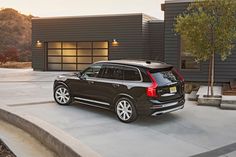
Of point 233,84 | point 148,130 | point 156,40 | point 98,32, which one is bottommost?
point 148,130

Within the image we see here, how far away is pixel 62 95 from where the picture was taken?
934cm

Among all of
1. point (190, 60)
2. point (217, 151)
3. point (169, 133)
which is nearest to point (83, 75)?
point (169, 133)

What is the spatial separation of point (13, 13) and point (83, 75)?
40.4 metres

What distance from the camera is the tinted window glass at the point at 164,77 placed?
23.8 ft

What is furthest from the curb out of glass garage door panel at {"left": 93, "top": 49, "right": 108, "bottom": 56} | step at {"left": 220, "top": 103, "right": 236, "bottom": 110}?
glass garage door panel at {"left": 93, "top": 49, "right": 108, "bottom": 56}

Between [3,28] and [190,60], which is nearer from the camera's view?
[190,60]

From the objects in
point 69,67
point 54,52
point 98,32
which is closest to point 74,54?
point 69,67

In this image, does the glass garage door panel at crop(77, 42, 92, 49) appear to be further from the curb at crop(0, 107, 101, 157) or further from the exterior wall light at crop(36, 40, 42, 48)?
the curb at crop(0, 107, 101, 157)

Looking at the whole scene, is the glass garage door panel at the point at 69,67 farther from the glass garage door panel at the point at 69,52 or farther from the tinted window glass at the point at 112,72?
the tinted window glass at the point at 112,72

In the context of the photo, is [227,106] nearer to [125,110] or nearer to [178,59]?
[125,110]

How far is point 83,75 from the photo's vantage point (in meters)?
8.73

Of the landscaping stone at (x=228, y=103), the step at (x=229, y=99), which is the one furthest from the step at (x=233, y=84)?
the landscaping stone at (x=228, y=103)

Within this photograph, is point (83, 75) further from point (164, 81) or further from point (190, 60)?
point (190, 60)

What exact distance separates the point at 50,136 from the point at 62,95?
376cm
